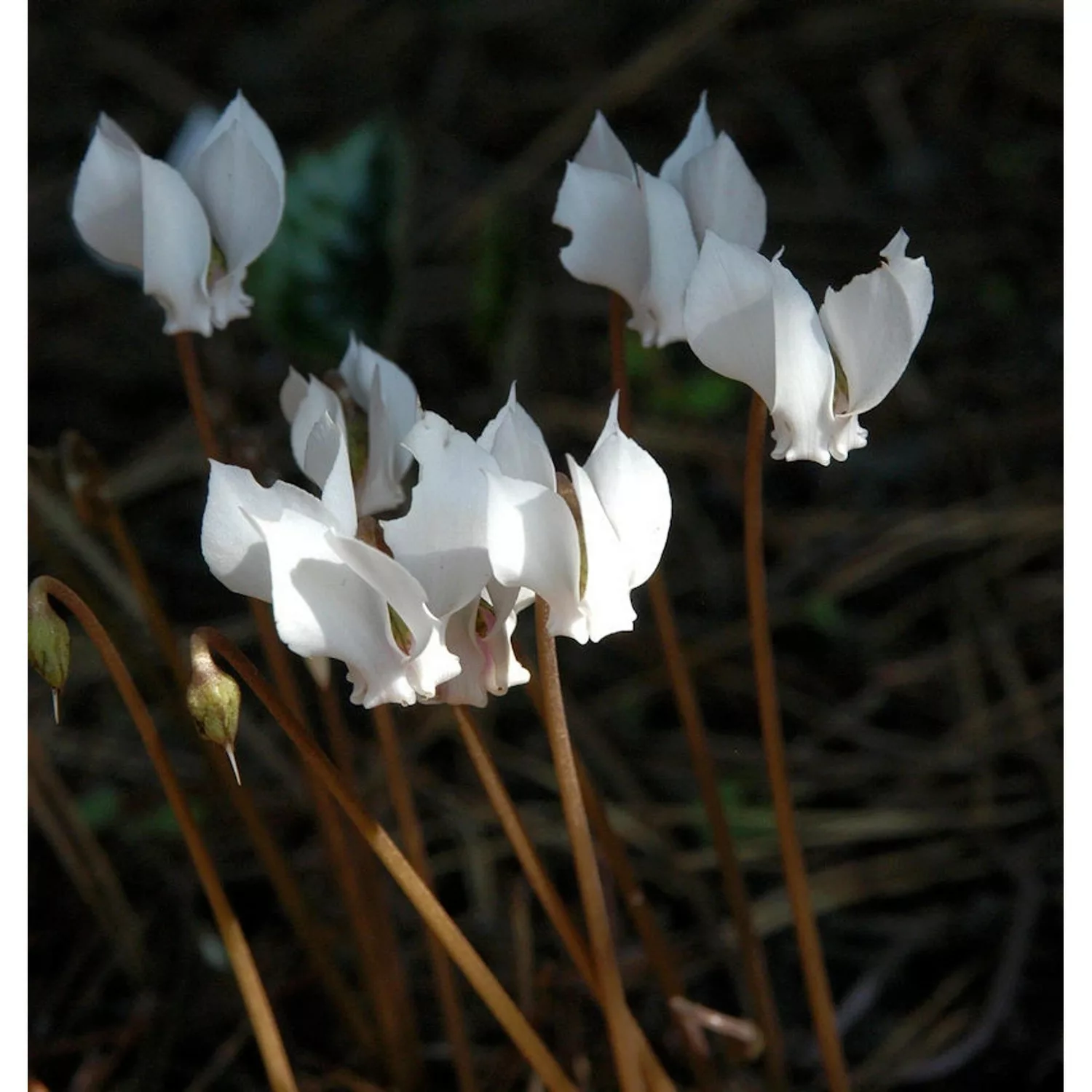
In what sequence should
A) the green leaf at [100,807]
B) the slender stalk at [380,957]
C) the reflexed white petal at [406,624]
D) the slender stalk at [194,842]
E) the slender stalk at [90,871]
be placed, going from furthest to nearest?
1. the green leaf at [100,807]
2. the slender stalk at [90,871]
3. the slender stalk at [380,957]
4. the slender stalk at [194,842]
5. the reflexed white petal at [406,624]

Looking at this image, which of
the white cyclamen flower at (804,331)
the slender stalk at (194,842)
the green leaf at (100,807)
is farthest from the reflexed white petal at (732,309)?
the green leaf at (100,807)

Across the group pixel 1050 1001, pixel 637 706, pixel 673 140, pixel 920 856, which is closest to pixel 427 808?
pixel 637 706

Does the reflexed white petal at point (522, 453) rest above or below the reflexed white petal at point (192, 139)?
below

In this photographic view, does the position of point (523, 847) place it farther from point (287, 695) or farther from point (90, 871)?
point (90, 871)

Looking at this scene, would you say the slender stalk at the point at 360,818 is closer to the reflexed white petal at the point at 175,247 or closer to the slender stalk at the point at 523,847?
the slender stalk at the point at 523,847

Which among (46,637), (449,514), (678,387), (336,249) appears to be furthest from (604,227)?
(678,387)

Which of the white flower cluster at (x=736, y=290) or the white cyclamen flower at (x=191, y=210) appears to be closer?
the white flower cluster at (x=736, y=290)
